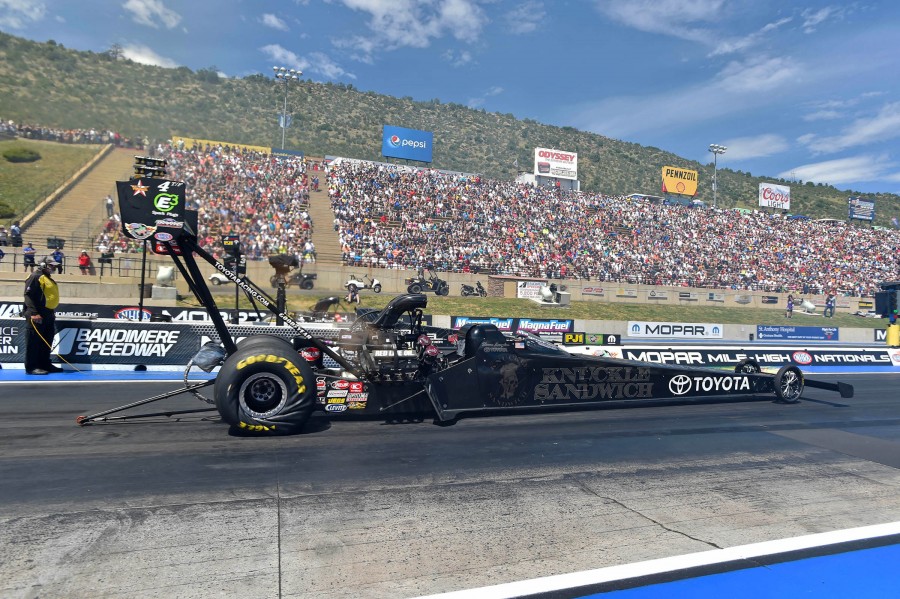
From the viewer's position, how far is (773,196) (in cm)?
6900

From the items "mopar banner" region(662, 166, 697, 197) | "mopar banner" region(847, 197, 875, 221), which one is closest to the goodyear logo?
"mopar banner" region(662, 166, 697, 197)

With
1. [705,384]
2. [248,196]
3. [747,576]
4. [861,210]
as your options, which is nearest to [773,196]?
[861,210]

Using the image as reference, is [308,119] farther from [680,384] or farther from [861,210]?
[680,384]

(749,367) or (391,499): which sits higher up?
(749,367)

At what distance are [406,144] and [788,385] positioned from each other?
48647 mm

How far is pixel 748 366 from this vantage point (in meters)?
10.5

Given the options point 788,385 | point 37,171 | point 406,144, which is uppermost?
point 406,144

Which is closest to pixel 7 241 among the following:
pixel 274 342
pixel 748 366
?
pixel 274 342

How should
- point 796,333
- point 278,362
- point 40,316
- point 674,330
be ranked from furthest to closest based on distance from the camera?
point 796,333 → point 674,330 → point 40,316 → point 278,362

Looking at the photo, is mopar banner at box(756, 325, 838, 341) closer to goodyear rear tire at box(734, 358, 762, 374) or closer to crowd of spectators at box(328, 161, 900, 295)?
crowd of spectators at box(328, 161, 900, 295)

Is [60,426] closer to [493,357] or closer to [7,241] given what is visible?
[493,357]

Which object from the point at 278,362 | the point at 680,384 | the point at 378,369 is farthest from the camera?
the point at 680,384

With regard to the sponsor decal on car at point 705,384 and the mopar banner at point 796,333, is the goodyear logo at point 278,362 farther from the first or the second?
the mopar banner at point 796,333

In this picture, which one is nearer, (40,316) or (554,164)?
(40,316)
